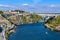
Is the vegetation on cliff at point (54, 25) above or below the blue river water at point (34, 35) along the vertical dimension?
below

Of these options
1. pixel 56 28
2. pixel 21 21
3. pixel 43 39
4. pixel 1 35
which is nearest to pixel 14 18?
pixel 21 21

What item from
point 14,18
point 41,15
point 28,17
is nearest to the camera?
point 14,18

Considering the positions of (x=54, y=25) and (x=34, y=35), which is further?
(x=54, y=25)

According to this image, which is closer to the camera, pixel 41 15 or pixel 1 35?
pixel 1 35

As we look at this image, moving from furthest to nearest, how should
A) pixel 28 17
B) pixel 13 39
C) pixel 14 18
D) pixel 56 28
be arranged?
pixel 28 17, pixel 14 18, pixel 56 28, pixel 13 39

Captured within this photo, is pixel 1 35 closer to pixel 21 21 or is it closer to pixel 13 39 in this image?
pixel 13 39

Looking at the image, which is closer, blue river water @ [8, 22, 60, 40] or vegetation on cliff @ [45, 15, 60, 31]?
blue river water @ [8, 22, 60, 40]

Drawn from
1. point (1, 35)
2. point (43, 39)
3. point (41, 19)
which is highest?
Result: point (1, 35)

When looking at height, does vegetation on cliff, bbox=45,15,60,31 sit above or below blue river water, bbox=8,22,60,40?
below

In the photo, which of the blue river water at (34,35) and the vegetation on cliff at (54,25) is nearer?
the blue river water at (34,35)

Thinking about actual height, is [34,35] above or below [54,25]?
above

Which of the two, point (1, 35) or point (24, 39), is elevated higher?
point (1, 35)
